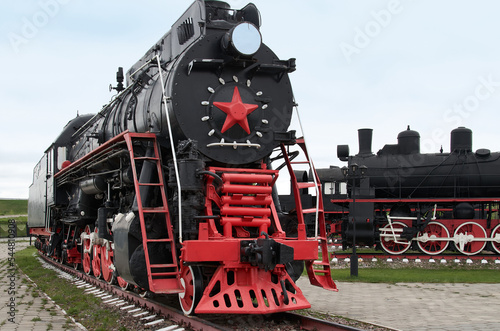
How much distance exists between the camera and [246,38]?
25.4 feet

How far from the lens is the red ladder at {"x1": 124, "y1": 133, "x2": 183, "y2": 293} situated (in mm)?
7320

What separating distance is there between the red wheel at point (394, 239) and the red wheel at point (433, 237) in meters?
0.48

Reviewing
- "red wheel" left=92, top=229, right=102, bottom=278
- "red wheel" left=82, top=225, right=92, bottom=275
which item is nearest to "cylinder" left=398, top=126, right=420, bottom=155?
"red wheel" left=82, top=225, right=92, bottom=275

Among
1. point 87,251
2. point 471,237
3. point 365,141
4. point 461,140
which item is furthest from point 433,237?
point 87,251

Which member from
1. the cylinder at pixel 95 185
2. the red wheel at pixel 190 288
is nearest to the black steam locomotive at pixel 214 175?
the red wheel at pixel 190 288

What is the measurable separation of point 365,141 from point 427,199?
3643 mm

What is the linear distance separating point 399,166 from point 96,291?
12019 mm

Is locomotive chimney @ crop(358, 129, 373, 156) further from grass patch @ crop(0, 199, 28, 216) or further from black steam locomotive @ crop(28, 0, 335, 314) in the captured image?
grass patch @ crop(0, 199, 28, 216)

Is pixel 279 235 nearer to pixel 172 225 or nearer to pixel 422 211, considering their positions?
pixel 172 225

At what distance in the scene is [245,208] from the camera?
757cm

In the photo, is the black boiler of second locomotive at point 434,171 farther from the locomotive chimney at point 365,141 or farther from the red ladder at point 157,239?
the red ladder at point 157,239

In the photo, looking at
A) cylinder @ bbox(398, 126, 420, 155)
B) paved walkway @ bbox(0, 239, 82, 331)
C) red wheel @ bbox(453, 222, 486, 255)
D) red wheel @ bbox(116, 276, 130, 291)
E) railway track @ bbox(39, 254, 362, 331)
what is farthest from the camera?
cylinder @ bbox(398, 126, 420, 155)

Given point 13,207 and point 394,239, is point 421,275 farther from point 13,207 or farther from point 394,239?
point 13,207

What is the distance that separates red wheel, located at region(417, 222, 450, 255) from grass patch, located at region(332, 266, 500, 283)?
2090 millimetres
